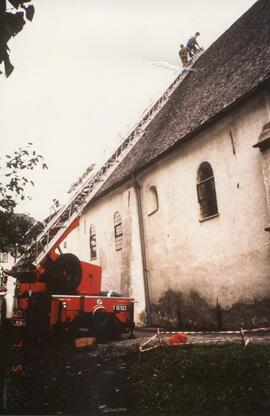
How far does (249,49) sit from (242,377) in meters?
12.1

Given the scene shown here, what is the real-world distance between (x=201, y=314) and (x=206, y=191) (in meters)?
4.20

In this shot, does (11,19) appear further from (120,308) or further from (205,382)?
(120,308)

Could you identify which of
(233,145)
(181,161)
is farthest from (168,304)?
(233,145)

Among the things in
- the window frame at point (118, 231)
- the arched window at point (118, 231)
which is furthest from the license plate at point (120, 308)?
the arched window at point (118, 231)

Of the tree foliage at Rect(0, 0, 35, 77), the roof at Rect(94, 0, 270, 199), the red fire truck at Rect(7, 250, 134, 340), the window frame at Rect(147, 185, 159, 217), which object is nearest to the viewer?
the tree foliage at Rect(0, 0, 35, 77)

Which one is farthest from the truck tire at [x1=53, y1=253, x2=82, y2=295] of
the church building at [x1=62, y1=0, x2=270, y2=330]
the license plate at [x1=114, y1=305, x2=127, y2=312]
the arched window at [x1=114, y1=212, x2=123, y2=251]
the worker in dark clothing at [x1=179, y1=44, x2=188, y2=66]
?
the worker in dark clothing at [x1=179, y1=44, x2=188, y2=66]

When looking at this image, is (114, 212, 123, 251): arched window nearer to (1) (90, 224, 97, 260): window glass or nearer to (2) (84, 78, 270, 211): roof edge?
(2) (84, 78, 270, 211): roof edge

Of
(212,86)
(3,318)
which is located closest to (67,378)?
(3,318)

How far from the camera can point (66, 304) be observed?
34.3 ft

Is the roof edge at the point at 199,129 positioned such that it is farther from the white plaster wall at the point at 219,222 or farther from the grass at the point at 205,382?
the grass at the point at 205,382

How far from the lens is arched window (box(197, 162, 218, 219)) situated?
12.7 meters

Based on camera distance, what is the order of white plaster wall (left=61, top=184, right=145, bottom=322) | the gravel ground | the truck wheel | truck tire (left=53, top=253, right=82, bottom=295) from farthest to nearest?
1. white plaster wall (left=61, top=184, right=145, bottom=322)
2. the truck wheel
3. truck tire (left=53, top=253, right=82, bottom=295)
4. the gravel ground

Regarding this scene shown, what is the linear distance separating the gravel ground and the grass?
32 cm

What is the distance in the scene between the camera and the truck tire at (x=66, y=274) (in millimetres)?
11586
